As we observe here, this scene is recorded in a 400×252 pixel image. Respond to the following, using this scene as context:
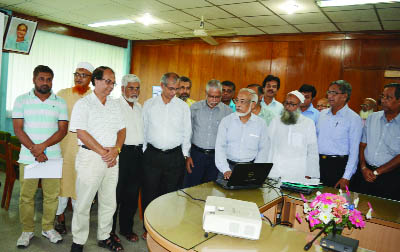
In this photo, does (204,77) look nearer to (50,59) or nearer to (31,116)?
(50,59)

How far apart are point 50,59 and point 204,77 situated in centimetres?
422

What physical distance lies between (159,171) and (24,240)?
150cm

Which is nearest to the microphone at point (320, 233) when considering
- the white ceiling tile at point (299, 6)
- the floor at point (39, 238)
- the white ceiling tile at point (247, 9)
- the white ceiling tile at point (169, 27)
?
the floor at point (39, 238)

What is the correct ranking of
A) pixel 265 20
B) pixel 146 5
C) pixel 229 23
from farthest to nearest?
pixel 229 23 < pixel 265 20 < pixel 146 5

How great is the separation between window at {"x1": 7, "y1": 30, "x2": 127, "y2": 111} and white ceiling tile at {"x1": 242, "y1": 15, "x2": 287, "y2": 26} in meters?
5.04

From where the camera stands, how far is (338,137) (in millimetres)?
3334

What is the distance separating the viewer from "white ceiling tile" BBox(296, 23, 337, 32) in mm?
6180

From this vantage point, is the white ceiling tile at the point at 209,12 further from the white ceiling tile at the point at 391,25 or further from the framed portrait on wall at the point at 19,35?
the framed portrait on wall at the point at 19,35

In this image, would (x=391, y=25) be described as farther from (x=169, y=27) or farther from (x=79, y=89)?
(x=79, y=89)

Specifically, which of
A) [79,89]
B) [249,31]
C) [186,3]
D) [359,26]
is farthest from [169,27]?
→ [79,89]

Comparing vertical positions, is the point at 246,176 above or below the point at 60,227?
above

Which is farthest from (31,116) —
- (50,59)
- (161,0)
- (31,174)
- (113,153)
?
(50,59)

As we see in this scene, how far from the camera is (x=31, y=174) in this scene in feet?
9.52

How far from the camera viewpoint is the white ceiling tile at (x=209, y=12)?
5648 mm
